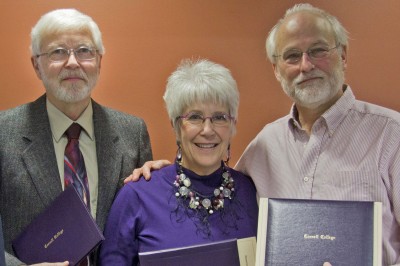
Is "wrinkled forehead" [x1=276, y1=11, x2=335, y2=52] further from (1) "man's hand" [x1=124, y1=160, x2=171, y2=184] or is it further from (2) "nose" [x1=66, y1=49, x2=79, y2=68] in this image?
(2) "nose" [x1=66, y1=49, x2=79, y2=68]

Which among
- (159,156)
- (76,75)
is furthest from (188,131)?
(159,156)

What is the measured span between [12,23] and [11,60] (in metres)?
0.19

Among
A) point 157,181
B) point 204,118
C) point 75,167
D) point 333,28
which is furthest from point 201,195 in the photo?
point 333,28

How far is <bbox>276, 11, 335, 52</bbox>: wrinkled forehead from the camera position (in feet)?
6.80

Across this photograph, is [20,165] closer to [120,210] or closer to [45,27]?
[120,210]

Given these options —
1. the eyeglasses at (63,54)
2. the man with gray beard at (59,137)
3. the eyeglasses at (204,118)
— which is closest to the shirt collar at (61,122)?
the man with gray beard at (59,137)

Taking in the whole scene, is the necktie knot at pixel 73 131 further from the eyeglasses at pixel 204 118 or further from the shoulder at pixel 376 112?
the shoulder at pixel 376 112

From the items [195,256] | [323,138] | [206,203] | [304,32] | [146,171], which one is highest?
[304,32]

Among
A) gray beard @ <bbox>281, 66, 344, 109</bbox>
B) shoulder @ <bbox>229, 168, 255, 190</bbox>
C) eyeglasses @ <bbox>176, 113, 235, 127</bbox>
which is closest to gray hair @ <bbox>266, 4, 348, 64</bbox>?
gray beard @ <bbox>281, 66, 344, 109</bbox>

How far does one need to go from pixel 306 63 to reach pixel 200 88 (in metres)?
0.43

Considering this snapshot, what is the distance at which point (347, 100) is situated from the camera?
2053 mm

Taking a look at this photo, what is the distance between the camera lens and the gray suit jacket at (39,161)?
199cm

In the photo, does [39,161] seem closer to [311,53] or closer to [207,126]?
[207,126]

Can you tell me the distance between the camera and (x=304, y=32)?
2084 millimetres
